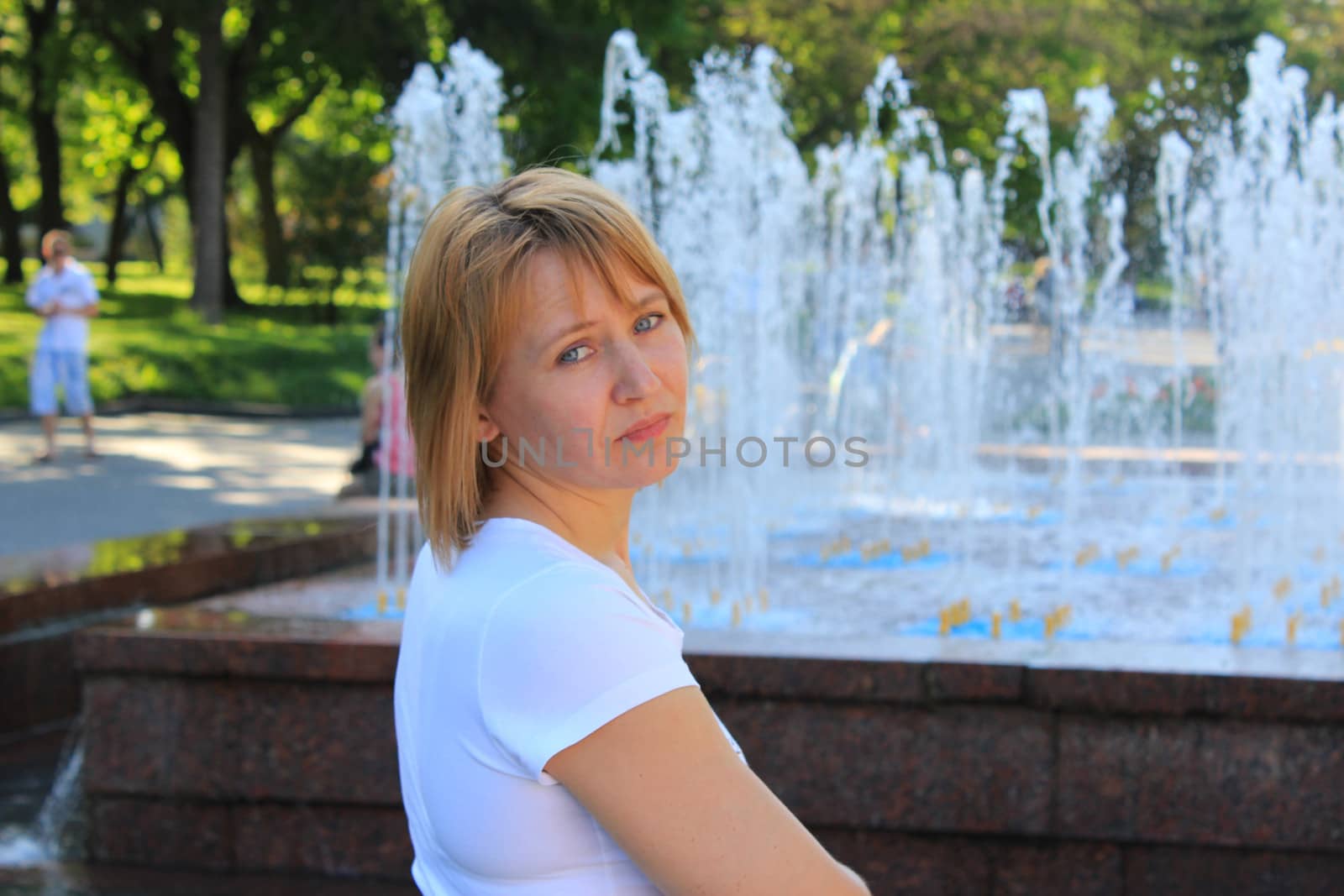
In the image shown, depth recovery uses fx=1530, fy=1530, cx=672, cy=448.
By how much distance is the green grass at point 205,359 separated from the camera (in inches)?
686

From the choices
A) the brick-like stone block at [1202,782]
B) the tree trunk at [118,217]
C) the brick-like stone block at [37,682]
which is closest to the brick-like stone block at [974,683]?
the brick-like stone block at [1202,782]

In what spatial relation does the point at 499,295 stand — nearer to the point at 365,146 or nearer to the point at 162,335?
the point at 162,335

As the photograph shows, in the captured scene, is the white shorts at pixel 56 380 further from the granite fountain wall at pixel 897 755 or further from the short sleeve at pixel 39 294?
the granite fountain wall at pixel 897 755

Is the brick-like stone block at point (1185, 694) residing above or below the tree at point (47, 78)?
below

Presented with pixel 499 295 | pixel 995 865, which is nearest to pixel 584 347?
pixel 499 295

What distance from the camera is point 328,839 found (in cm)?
400

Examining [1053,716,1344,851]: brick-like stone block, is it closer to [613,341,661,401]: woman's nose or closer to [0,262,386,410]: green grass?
[613,341,661,401]: woman's nose

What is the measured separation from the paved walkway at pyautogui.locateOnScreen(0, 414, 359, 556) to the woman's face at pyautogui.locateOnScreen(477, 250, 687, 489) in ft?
21.0

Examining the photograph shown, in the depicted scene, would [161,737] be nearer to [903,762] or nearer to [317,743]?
[317,743]

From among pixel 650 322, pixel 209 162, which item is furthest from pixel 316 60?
pixel 650 322

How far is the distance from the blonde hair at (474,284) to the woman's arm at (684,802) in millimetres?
273

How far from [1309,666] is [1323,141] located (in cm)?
645

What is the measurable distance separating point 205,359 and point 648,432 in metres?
18.0

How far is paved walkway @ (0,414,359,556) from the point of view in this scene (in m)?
8.99
